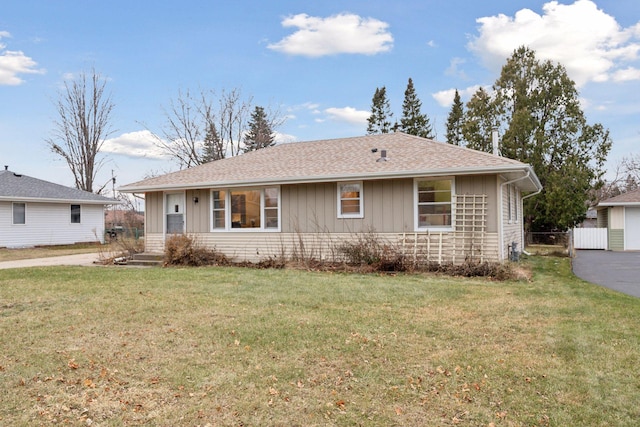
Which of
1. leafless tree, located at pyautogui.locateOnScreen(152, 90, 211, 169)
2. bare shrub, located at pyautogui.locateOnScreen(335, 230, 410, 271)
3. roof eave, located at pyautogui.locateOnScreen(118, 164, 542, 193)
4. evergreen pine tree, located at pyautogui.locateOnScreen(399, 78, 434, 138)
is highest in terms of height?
evergreen pine tree, located at pyautogui.locateOnScreen(399, 78, 434, 138)

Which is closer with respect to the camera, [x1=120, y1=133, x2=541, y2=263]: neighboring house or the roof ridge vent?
[x1=120, y1=133, x2=541, y2=263]: neighboring house

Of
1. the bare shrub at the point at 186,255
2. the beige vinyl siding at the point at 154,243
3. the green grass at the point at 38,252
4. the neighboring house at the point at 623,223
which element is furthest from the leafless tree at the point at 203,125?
the neighboring house at the point at 623,223

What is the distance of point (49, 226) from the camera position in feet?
76.4

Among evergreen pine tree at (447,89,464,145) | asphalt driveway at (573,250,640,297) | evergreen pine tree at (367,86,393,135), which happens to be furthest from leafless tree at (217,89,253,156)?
asphalt driveway at (573,250,640,297)

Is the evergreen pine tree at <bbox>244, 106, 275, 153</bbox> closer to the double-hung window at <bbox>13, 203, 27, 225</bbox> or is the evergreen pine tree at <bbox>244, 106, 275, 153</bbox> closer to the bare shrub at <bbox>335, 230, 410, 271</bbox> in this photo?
the double-hung window at <bbox>13, 203, 27, 225</bbox>

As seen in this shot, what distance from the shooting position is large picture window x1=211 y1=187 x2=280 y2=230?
13844mm

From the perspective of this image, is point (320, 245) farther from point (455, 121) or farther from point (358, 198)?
point (455, 121)

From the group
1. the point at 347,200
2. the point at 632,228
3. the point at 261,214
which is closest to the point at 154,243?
the point at 261,214

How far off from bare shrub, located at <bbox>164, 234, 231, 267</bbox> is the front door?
132 cm

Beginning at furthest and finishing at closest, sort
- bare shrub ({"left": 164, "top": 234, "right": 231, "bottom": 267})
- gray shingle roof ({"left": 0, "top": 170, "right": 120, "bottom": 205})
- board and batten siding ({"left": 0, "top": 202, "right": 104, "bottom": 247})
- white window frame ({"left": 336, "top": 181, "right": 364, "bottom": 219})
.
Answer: gray shingle roof ({"left": 0, "top": 170, "right": 120, "bottom": 205}) → board and batten siding ({"left": 0, "top": 202, "right": 104, "bottom": 247}) → bare shrub ({"left": 164, "top": 234, "right": 231, "bottom": 267}) → white window frame ({"left": 336, "top": 181, "right": 364, "bottom": 219})

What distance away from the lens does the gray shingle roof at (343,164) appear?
11.4 metres

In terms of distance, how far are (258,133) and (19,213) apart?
19.0 metres

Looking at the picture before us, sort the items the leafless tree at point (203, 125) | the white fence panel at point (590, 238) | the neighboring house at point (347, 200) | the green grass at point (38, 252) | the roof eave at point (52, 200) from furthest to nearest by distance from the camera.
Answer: the leafless tree at point (203, 125) < the white fence panel at point (590, 238) < the roof eave at point (52, 200) < the green grass at point (38, 252) < the neighboring house at point (347, 200)

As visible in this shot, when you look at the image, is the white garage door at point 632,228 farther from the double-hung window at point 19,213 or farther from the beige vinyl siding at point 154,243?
the double-hung window at point 19,213
